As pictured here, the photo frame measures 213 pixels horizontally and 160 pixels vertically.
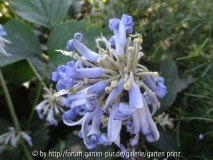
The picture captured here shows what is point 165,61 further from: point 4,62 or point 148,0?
point 4,62

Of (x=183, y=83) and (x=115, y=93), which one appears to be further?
(x=183, y=83)

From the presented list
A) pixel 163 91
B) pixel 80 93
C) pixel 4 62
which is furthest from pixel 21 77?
pixel 163 91

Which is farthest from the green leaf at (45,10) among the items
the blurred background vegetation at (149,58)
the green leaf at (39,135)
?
the green leaf at (39,135)

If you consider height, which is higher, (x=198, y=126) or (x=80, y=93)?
(x=80, y=93)

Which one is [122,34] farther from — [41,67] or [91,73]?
[41,67]

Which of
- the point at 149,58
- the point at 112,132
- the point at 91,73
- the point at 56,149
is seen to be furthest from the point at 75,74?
the point at 149,58

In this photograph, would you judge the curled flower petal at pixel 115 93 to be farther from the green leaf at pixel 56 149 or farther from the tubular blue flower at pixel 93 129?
the green leaf at pixel 56 149

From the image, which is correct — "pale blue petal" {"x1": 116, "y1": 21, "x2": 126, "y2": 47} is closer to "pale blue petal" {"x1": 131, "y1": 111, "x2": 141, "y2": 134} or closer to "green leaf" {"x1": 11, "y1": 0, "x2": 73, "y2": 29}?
"pale blue petal" {"x1": 131, "y1": 111, "x2": 141, "y2": 134}
